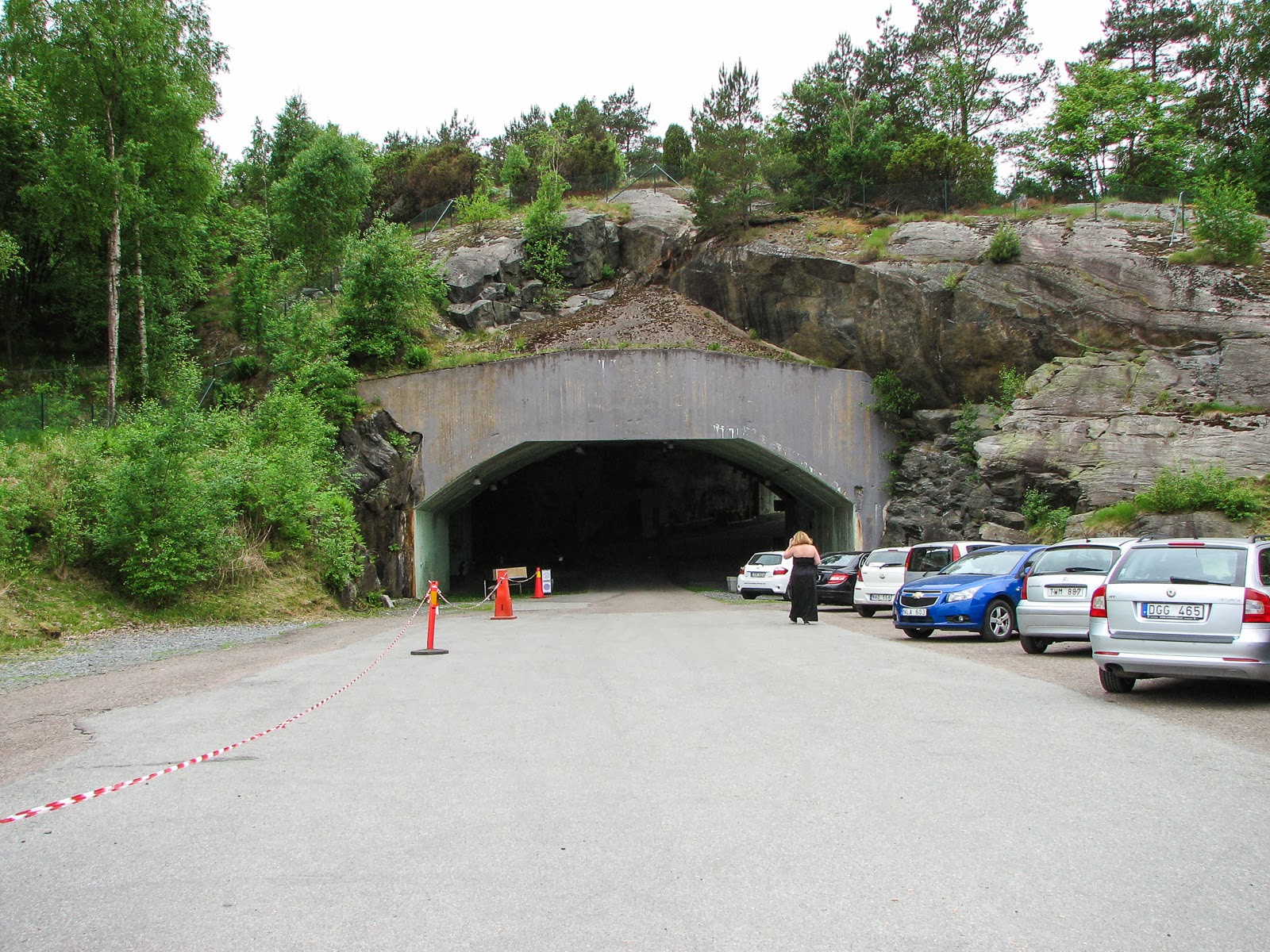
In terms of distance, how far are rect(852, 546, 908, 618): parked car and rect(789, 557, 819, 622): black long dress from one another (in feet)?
10.3

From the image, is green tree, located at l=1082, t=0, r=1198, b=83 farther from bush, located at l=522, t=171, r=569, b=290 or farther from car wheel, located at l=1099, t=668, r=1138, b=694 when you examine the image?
car wheel, located at l=1099, t=668, r=1138, b=694

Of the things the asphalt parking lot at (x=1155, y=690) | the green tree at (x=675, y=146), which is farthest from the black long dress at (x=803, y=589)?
the green tree at (x=675, y=146)

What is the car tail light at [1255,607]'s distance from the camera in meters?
7.92

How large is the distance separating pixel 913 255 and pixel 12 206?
96.3 ft

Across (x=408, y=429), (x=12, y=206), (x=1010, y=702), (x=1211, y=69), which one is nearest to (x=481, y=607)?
(x=408, y=429)

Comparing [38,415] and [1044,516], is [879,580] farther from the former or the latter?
[38,415]

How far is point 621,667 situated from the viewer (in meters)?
11.1

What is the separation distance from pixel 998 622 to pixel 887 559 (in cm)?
536

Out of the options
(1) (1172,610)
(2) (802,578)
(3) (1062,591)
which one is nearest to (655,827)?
(1) (1172,610)

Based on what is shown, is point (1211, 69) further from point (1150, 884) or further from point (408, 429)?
point (1150, 884)

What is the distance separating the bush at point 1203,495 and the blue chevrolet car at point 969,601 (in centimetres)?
804

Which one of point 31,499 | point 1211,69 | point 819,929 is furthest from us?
point 1211,69

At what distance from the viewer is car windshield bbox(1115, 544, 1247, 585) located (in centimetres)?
826

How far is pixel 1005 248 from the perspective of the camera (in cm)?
2816
